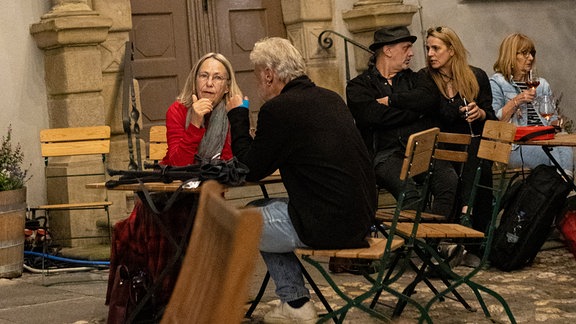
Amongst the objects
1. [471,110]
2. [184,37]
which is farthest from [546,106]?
[184,37]

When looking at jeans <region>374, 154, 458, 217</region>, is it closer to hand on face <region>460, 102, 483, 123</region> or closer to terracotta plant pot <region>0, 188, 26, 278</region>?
hand on face <region>460, 102, 483, 123</region>

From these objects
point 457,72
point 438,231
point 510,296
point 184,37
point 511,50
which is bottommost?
point 510,296

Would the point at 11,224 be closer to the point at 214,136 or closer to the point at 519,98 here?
the point at 214,136

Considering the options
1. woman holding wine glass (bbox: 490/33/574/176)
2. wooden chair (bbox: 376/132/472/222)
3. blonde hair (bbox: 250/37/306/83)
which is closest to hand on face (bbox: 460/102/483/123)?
woman holding wine glass (bbox: 490/33/574/176)

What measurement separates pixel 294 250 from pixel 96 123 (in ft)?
12.0

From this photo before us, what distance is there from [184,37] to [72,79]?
4.24 ft

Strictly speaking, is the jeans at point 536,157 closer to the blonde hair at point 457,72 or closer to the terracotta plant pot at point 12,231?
the blonde hair at point 457,72

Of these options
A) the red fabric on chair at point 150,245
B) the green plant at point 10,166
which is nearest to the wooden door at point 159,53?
the green plant at point 10,166

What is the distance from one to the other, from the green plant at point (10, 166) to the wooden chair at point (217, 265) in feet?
19.0

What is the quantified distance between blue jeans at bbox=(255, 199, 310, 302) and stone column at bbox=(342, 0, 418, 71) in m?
4.51

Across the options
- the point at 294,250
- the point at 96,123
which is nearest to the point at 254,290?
the point at 294,250

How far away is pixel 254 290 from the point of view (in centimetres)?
657

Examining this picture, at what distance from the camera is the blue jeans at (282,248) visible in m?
5.14

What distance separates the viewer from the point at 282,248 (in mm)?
5215
